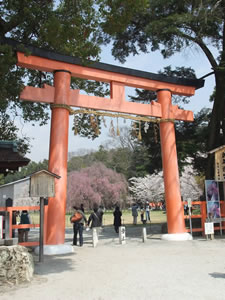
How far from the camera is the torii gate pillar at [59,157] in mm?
9266

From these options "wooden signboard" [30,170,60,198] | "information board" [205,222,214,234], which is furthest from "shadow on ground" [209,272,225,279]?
"information board" [205,222,214,234]

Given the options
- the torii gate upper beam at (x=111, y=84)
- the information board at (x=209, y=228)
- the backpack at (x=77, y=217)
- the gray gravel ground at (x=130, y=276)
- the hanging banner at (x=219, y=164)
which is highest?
the torii gate upper beam at (x=111, y=84)

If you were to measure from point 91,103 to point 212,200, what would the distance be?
6.57 meters

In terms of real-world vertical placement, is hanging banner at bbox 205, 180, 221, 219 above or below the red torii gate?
below

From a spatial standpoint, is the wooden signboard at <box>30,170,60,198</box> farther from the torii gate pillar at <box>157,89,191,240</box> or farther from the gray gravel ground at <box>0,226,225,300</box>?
the torii gate pillar at <box>157,89,191,240</box>

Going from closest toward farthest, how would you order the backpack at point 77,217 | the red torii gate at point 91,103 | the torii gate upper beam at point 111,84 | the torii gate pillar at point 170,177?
the red torii gate at point 91,103 → the torii gate upper beam at point 111,84 → the backpack at point 77,217 → the torii gate pillar at point 170,177

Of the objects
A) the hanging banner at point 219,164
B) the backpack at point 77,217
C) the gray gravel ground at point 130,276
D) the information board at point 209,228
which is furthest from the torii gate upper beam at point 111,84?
the gray gravel ground at point 130,276

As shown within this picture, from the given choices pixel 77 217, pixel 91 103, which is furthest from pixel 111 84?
pixel 77 217

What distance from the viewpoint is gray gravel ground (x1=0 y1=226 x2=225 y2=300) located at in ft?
15.3

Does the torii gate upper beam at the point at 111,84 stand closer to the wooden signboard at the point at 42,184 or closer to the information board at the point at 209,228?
the wooden signboard at the point at 42,184

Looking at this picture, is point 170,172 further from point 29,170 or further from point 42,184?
point 29,170

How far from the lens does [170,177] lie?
38.9 ft

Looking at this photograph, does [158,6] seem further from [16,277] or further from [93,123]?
[16,277]

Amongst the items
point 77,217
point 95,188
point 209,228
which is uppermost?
point 95,188
